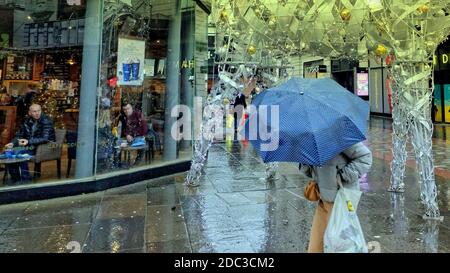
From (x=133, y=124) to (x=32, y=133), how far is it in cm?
198

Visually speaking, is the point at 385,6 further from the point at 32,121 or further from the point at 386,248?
the point at 32,121

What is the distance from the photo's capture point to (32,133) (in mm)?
7129

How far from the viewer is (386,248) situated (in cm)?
416

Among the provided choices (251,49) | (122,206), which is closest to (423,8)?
(251,49)

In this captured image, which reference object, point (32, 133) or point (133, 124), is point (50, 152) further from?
point (133, 124)

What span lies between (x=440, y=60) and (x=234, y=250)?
21.1 m

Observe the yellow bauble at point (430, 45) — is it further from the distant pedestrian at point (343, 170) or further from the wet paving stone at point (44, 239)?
the wet paving stone at point (44, 239)

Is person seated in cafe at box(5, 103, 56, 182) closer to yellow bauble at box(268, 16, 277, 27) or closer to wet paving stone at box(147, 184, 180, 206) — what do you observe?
wet paving stone at box(147, 184, 180, 206)

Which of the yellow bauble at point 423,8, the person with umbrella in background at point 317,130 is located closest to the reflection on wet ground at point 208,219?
the person with umbrella in background at point 317,130

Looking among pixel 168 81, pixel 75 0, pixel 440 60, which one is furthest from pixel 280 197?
pixel 440 60

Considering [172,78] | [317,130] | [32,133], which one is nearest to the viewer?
[317,130]

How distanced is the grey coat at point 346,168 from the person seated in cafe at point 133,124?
551 cm

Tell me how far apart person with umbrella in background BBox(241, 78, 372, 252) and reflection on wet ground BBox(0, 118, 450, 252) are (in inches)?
55.1

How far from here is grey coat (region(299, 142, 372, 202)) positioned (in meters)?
3.15
